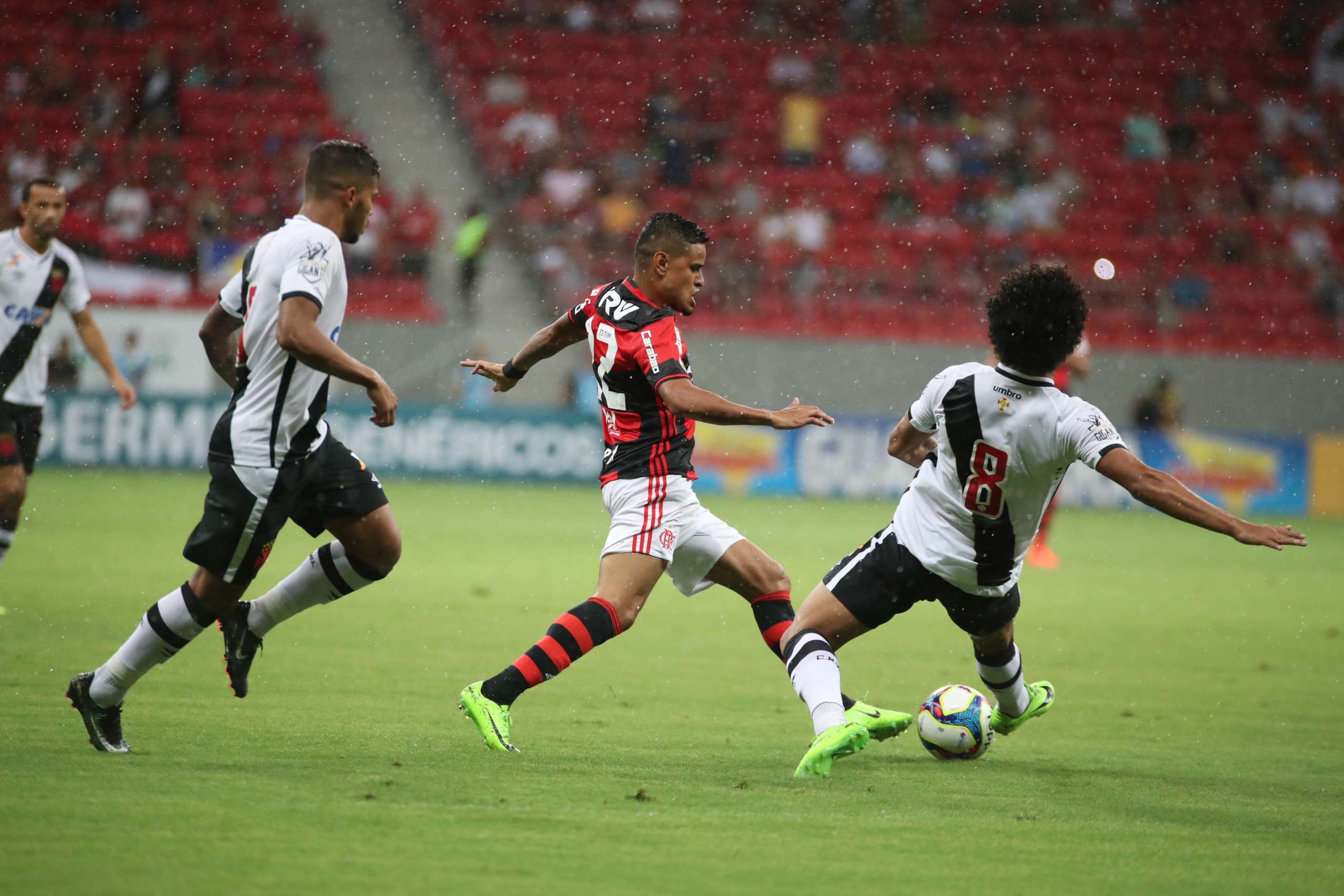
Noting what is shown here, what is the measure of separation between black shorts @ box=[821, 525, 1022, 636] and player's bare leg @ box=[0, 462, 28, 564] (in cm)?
494

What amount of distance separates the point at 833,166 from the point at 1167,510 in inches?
819

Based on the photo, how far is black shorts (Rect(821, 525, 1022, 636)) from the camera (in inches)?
203

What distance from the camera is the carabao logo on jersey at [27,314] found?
816 cm

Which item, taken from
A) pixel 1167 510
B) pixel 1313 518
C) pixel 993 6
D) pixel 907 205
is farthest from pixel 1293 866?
pixel 993 6

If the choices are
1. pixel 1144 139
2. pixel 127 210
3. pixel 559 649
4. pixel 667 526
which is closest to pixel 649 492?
pixel 667 526

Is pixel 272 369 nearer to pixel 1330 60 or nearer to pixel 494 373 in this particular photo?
pixel 494 373

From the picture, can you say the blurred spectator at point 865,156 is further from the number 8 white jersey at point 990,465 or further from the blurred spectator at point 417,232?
the number 8 white jersey at point 990,465

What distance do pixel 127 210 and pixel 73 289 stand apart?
1401 cm

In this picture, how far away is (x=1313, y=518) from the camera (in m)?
19.5

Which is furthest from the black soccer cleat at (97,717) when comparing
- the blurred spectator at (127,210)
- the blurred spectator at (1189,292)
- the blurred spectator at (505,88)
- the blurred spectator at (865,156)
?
the blurred spectator at (505,88)

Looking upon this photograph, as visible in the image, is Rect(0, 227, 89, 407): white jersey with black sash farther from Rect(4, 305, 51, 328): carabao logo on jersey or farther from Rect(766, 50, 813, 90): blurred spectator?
Rect(766, 50, 813, 90): blurred spectator

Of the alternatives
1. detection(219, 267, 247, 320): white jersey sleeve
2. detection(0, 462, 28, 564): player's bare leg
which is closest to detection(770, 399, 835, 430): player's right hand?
detection(219, 267, 247, 320): white jersey sleeve

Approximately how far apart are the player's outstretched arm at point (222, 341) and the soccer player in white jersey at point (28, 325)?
307cm

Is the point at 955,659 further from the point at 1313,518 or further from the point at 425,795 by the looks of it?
the point at 1313,518
